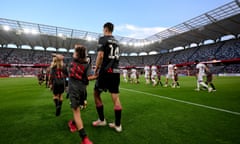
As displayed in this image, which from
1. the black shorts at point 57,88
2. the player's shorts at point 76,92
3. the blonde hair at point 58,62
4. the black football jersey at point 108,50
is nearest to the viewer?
the player's shorts at point 76,92

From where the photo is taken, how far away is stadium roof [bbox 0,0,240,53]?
2986cm

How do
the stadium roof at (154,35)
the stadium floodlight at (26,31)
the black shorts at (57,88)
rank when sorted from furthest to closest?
the stadium floodlight at (26,31) < the stadium roof at (154,35) < the black shorts at (57,88)

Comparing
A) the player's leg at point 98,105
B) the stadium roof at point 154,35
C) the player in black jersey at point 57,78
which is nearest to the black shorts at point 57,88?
the player in black jersey at point 57,78

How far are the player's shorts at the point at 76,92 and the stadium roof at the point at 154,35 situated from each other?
3255 centimetres

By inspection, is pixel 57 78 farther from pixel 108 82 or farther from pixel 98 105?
pixel 108 82

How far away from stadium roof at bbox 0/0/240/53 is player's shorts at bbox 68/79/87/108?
3255 centimetres

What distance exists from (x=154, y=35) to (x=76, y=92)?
4682 cm

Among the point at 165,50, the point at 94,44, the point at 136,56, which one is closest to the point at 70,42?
the point at 94,44

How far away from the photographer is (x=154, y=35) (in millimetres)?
46031

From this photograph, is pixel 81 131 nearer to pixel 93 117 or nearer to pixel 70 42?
pixel 93 117

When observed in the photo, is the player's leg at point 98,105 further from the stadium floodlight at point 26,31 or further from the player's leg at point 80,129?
the stadium floodlight at point 26,31

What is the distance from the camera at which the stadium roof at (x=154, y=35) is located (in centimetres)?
2986

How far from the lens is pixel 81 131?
2402 millimetres

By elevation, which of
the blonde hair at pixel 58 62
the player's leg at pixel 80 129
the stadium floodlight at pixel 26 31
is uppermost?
the stadium floodlight at pixel 26 31
